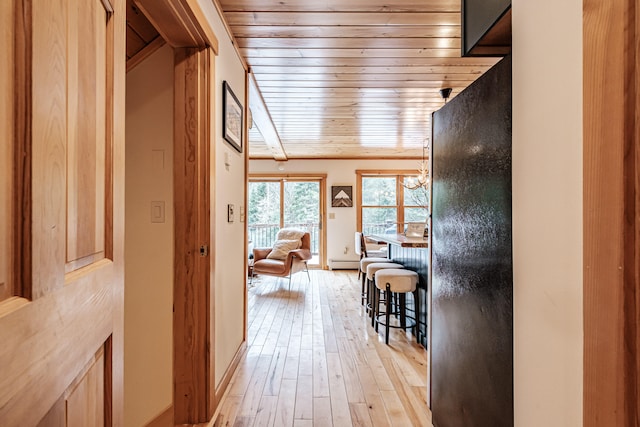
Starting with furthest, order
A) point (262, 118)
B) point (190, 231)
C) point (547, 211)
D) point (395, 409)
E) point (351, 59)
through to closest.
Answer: point (262, 118) < point (351, 59) < point (395, 409) < point (190, 231) < point (547, 211)

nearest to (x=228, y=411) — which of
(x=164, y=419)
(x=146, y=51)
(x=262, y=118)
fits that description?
(x=164, y=419)

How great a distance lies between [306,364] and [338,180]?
15.8 ft

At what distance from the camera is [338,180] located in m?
6.81

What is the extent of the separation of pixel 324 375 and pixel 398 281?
41.4 inches

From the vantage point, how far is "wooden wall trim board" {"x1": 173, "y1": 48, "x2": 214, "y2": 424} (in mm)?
1647

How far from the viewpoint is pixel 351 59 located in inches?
97.3

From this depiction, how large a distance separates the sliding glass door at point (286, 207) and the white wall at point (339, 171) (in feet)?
0.71

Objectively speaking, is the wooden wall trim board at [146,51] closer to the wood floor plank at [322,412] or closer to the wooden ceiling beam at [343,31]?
the wooden ceiling beam at [343,31]

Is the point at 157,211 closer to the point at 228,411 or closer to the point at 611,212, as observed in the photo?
the point at 228,411

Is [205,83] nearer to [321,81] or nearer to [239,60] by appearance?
[239,60]

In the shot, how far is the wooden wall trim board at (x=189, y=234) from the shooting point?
1.65m

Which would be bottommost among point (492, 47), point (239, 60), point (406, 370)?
point (406, 370)

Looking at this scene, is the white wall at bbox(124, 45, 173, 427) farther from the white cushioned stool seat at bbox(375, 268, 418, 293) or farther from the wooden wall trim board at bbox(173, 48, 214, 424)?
the white cushioned stool seat at bbox(375, 268, 418, 293)

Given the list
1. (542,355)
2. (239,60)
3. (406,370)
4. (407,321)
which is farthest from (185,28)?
(407,321)
